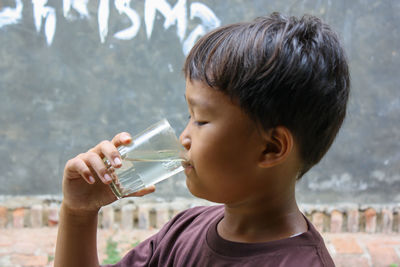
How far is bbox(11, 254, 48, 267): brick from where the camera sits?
8.69 ft

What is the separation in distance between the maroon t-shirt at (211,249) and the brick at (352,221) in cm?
212

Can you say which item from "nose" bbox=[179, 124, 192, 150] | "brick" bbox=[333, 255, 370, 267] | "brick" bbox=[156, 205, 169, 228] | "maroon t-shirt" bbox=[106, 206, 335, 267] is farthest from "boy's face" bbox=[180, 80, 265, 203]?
"brick" bbox=[156, 205, 169, 228]

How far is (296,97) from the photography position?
886 mm

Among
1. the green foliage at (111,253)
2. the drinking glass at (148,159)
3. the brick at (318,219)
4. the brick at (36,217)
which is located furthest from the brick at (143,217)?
the drinking glass at (148,159)

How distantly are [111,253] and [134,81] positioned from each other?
1.15 metres

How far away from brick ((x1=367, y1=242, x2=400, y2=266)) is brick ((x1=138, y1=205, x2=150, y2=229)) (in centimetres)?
149

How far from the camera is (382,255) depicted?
274cm

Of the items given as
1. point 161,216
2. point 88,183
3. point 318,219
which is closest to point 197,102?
point 88,183

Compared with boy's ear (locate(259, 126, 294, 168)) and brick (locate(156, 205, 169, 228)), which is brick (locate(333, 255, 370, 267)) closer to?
brick (locate(156, 205, 169, 228))

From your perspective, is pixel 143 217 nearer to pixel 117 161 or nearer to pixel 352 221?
pixel 352 221

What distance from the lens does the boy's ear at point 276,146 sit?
91 centimetres

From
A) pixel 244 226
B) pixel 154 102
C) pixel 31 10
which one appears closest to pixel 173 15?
pixel 154 102

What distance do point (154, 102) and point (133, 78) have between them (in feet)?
0.71

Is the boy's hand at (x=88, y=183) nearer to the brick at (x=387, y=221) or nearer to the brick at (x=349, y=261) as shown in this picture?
the brick at (x=349, y=261)
